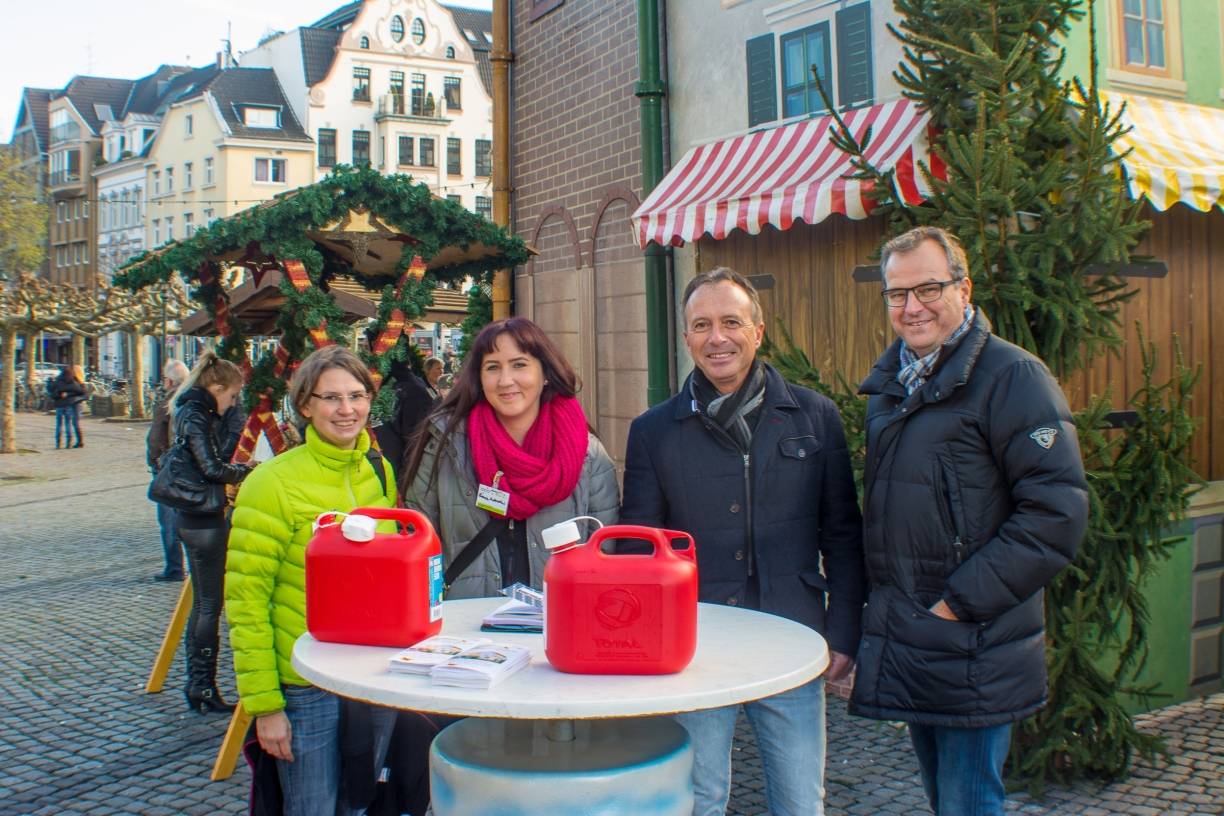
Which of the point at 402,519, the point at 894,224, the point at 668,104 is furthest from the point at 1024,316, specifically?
the point at 668,104

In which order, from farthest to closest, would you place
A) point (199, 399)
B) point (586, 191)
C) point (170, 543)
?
point (170, 543)
point (586, 191)
point (199, 399)

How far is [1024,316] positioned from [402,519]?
2.57 meters

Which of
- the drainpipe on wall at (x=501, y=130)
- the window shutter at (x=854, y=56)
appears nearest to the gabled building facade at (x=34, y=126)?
the drainpipe on wall at (x=501, y=130)

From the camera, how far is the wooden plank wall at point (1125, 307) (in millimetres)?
5535

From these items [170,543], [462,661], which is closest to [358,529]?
[462,661]

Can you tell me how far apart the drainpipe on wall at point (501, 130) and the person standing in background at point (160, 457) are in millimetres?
2487

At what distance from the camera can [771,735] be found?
9.95ft

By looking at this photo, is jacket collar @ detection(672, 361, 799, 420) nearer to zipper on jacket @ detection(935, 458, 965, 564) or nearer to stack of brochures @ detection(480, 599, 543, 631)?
zipper on jacket @ detection(935, 458, 965, 564)

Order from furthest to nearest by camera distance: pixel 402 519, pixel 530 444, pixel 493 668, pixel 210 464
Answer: pixel 210 464 < pixel 530 444 < pixel 402 519 < pixel 493 668

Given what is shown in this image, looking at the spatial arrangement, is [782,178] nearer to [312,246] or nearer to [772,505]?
[312,246]

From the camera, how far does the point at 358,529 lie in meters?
2.60

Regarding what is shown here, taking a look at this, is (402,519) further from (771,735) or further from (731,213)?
(731,213)

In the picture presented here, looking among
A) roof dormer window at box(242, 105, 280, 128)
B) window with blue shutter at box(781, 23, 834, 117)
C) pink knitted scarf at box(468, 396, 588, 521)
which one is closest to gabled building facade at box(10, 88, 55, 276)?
roof dormer window at box(242, 105, 280, 128)

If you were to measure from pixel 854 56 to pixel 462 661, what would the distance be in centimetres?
470
